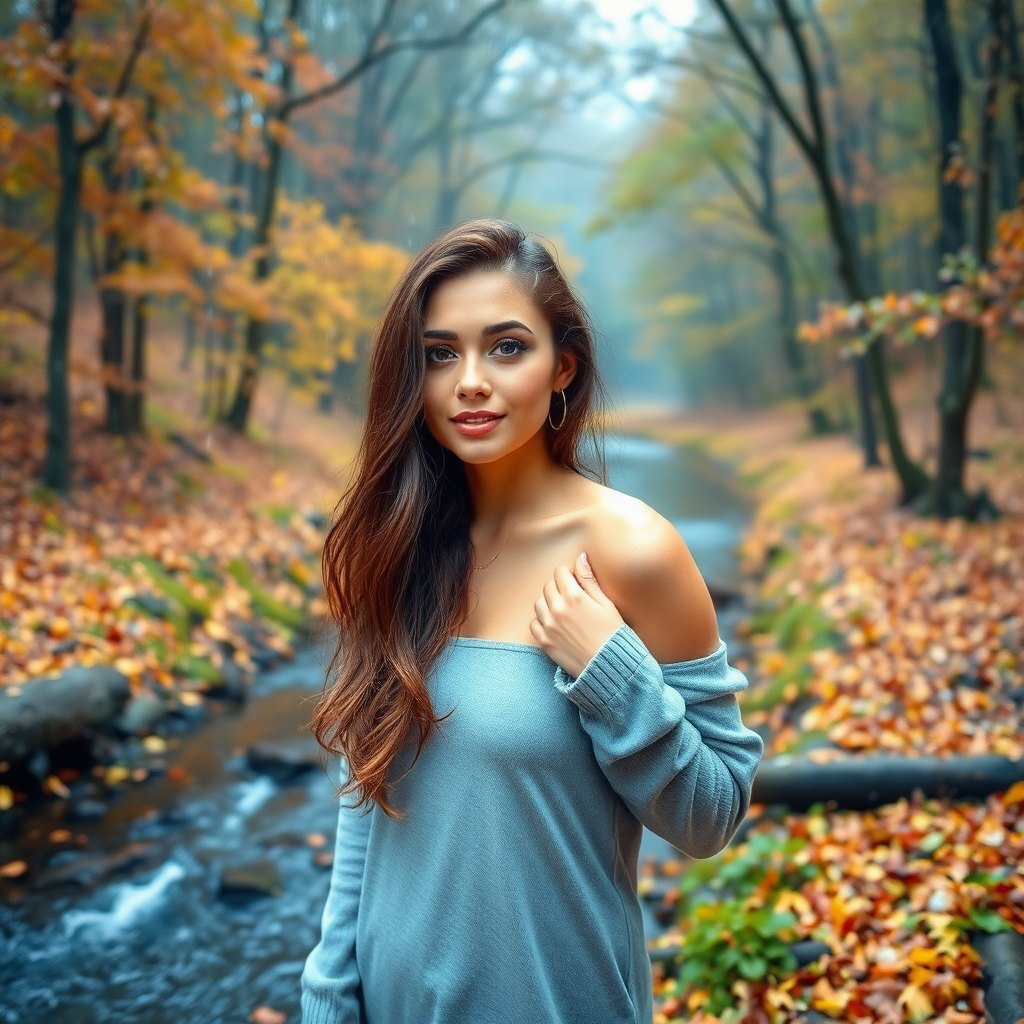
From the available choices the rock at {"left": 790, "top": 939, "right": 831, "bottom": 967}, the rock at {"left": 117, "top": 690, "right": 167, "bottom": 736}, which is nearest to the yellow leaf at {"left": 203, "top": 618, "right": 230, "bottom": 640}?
the rock at {"left": 117, "top": 690, "right": 167, "bottom": 736}

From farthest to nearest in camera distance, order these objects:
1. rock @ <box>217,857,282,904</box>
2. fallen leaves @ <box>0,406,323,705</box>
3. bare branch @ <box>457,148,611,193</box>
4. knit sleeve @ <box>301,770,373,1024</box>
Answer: bare branch @ <box>457,148,611,193</box>, fallen leaves @ <box>0,406,323,705</box>, rock @ <box>217,857,282,904</box>, knit sleeve @ <box>301,770,373,1024</box>

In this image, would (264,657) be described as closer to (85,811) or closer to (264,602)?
(264,602)

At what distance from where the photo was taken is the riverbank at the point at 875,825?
275 cm

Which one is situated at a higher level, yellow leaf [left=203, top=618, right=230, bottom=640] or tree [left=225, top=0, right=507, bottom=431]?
tree [left=225, top=0, right=507, bottom=431]

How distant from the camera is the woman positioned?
1.40 metres

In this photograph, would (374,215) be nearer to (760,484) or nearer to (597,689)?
(760,484)

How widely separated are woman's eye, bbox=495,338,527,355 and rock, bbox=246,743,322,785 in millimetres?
4910

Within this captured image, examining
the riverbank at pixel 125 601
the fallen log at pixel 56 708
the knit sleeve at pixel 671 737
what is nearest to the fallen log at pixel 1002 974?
the knit sleeve at pixel 671 737

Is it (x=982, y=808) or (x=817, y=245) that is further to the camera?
(x=817, y=245)

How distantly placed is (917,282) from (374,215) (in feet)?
47.3

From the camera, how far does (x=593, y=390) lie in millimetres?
1725

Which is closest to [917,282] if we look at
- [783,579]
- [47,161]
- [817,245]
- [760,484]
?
[817,245]

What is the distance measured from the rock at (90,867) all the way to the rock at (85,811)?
1.24 ft

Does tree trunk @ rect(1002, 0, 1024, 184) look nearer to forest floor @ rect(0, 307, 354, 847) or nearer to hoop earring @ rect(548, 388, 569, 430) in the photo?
hoop earring @ rect(548, 388, 569, 430)
